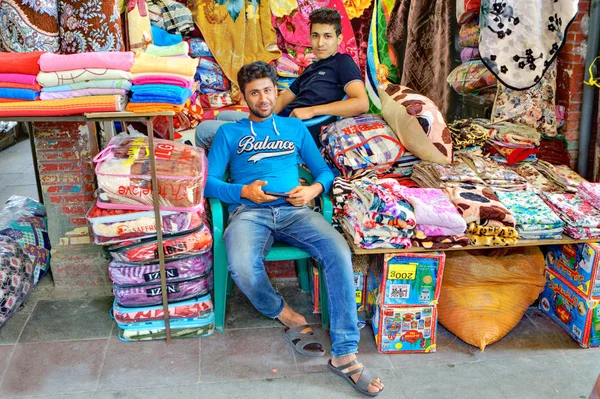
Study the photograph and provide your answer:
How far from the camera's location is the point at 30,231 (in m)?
3.33

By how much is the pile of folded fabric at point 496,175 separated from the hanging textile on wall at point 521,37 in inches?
21.3

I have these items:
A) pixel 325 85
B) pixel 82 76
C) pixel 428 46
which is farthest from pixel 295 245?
pixel 428 46

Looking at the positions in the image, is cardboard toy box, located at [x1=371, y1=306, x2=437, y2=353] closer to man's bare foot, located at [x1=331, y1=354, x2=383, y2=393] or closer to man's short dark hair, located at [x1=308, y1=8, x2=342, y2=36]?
man's bare foot, located at [x1=331, y1=354, x2=383, y2=393]

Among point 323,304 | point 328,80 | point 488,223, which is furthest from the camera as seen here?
point 328,80

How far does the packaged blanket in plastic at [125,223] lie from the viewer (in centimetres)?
266

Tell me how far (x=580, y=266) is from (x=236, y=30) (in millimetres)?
3140

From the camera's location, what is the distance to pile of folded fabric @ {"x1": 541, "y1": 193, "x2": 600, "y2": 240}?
2.78m

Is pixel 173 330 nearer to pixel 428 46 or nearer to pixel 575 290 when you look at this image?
pixel 575 290

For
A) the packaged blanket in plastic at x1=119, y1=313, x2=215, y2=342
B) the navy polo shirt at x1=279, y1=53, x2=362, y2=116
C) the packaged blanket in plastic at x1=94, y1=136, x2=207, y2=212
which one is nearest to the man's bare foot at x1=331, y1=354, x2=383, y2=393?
the packaged blanket in plastic at x1=119, y1=313, x2=215, y2=342

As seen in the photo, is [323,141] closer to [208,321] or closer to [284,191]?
[284,191]

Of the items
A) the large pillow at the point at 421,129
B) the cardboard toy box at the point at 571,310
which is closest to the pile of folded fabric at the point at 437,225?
the large pillow at the point at 421,129

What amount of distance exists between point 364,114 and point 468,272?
1.09 m

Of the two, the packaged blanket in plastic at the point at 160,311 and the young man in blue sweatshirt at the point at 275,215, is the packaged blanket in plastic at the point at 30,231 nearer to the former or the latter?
the packaged blanket in plastic at the point at 160,311

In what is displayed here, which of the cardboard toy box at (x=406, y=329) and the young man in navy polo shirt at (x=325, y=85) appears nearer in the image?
the cardboard toy box at (x=406, y=329)
